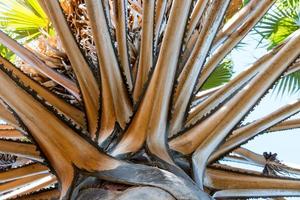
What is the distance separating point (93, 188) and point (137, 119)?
0.95 feet

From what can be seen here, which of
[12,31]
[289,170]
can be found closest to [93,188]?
[289,170]

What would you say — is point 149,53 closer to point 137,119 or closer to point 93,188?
point 137,119

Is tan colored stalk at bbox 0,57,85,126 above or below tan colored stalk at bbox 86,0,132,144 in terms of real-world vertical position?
below

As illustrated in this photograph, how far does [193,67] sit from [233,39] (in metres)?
0.54

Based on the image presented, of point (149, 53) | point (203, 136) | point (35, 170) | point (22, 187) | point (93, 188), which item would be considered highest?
point (149, 53)

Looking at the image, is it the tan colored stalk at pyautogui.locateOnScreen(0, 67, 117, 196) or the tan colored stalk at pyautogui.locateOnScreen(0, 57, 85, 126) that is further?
the tan colored stalk at pyautogui.locateOnScreen(0, 57, 85, 126)

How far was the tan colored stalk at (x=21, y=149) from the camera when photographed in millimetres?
1807

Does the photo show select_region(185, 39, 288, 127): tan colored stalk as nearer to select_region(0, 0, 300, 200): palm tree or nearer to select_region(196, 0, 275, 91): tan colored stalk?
select_region(0, 0, 300, 200): palm tree

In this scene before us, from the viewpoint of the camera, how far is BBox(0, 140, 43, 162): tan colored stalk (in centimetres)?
181

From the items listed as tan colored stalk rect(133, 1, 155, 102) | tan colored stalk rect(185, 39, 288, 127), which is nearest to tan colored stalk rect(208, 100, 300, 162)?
tan colored stalk rect(185, 39, 288, 127)

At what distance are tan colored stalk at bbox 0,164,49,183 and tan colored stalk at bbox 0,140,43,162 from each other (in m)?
0.12

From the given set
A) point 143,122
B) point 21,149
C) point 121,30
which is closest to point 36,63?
point 121,30

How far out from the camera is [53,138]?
1.43m

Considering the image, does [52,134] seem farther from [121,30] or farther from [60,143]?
[121,30]
